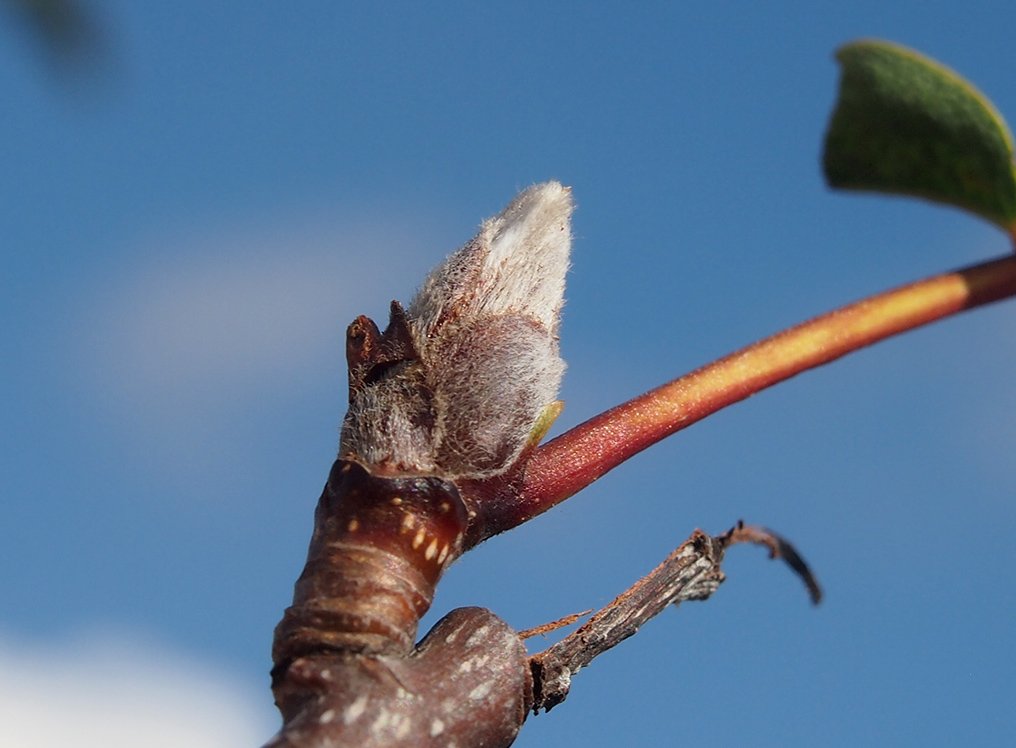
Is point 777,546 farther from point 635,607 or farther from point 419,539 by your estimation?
point 419,539

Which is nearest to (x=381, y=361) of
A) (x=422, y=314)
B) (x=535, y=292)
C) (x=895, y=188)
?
(x=422, y=314)

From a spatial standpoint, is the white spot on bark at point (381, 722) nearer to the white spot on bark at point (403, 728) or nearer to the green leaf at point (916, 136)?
the white spot on bark at point (403, 728)

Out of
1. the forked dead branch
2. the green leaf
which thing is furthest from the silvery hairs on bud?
the green leaf

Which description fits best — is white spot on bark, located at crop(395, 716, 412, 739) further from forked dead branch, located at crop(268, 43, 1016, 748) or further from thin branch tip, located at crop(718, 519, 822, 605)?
thin branch tip, located at crop(718, 519, 822, 605)

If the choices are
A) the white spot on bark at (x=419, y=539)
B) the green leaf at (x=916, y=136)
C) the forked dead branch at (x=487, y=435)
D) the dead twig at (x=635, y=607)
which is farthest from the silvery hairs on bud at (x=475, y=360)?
the green leaf at (x=916, y=136)

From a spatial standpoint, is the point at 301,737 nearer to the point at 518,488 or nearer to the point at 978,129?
the point at 518,488

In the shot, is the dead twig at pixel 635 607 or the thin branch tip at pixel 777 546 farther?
the thin branch tip at pixel 777 546
